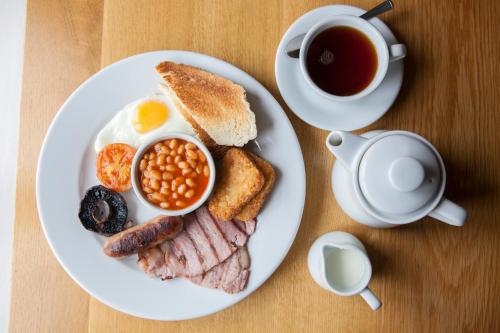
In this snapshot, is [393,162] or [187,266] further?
[187,266]

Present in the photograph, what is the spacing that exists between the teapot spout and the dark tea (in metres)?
0.21

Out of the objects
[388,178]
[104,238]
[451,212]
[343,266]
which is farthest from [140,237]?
[451,212]

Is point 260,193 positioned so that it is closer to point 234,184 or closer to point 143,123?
point 234,184

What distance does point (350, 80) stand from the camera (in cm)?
138

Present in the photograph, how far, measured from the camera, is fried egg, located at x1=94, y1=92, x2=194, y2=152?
145cm

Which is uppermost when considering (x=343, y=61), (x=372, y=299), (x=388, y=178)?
(x=343, y=61)

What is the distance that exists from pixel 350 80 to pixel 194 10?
636 millimetres

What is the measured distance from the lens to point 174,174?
1.41 meters

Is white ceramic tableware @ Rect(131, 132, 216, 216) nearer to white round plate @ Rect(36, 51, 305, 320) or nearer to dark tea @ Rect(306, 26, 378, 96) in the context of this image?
Answer: white round plate @ Rect(36, 51, 305, 320)

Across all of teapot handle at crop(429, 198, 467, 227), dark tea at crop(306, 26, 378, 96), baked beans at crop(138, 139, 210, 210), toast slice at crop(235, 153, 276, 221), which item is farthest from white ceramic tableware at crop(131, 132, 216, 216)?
teapot handle at crop(429, 198, 467, 227)

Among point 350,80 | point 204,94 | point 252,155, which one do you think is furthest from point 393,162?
point 204,94

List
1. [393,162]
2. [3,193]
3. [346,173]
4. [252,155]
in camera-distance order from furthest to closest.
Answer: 1. [3,193]
2. [252,155]
3. [346,173]
4. [393,162]

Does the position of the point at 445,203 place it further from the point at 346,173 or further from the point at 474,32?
the point at 474,32

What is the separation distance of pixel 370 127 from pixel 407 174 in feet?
1.46
